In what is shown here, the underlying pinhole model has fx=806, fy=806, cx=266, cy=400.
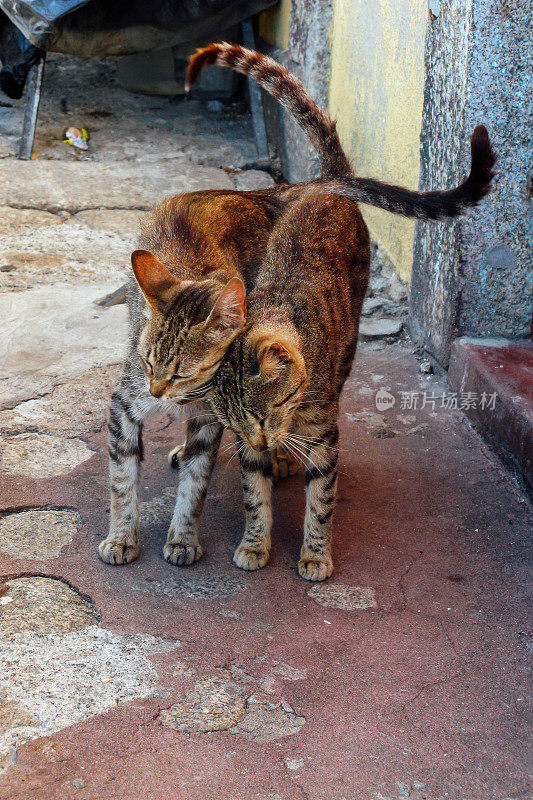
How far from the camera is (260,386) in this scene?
2.32 meters

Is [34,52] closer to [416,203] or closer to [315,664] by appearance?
[416,203]

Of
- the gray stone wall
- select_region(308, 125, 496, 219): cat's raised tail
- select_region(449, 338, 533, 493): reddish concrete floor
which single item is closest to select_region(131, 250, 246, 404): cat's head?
select_region(308, 125, 496, 219): cat's raised tail

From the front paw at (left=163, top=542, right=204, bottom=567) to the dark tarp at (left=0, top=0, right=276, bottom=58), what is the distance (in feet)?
14.4

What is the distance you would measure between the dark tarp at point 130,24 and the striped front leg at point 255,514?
169 inches

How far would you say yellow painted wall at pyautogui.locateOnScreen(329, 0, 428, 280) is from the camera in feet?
13.6

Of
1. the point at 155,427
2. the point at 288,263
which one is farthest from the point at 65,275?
the point at 288,263

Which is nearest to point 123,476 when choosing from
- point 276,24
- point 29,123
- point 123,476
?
point 123,476

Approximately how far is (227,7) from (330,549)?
200 inches

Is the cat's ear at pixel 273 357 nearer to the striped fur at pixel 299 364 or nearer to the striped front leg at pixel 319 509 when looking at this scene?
the striped fur at pixel 299 364

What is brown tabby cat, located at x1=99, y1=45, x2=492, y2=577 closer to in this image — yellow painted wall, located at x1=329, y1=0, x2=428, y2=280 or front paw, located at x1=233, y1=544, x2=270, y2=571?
front paw, located at x1=233, y1=544, x2=270, y2=571

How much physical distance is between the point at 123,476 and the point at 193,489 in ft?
0.80

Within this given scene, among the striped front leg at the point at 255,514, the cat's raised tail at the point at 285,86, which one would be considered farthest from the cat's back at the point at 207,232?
the striped front leg at the point at 255,514

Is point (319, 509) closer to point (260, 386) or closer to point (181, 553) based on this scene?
point (181, 553)

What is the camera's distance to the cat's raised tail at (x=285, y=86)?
3.18 metres
